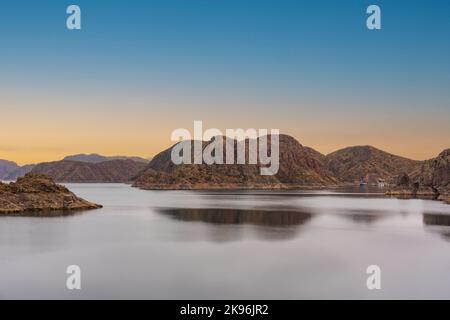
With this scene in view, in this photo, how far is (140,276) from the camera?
3644 cm

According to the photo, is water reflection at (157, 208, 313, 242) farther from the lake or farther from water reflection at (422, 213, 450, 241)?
water reflection at (422, 213, 450, 241)

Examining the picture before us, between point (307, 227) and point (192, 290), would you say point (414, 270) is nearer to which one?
point (192, 290)

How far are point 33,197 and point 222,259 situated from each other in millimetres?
61058

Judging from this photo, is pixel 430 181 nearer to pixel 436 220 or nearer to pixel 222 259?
pixel 436 220

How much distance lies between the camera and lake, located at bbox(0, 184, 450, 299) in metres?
32.3

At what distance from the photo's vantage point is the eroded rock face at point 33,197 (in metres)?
87.4

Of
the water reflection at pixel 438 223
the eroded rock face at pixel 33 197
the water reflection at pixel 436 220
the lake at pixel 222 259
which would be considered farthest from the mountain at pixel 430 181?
the eroded rock face at pixel 33 197

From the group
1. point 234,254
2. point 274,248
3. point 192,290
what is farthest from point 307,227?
point 192,290

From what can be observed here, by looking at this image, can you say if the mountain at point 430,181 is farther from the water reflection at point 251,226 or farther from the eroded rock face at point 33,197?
the eroded rock face at point 33,197

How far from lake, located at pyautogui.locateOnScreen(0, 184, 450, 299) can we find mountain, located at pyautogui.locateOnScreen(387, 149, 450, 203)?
97.6 metres
